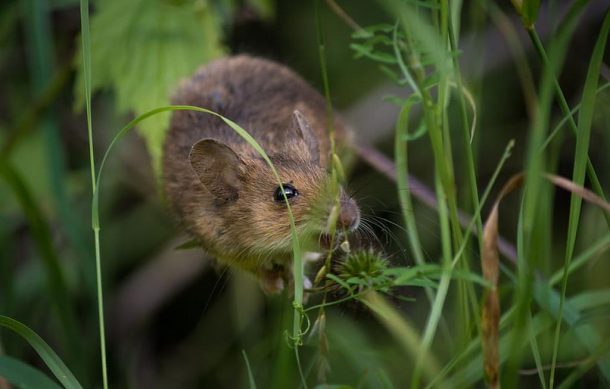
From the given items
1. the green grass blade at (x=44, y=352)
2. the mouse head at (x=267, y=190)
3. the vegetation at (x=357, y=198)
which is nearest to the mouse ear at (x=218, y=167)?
the mouse head at (x=267, y=190)

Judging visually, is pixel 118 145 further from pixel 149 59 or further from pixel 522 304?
pixel 522 304

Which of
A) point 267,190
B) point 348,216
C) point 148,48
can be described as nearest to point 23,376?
point 348,216

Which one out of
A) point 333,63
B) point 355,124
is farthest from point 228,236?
point 333,63

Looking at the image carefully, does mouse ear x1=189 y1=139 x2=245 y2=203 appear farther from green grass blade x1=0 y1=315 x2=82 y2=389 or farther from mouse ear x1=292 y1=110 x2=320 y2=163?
green grass blade x1=0 y1=315 x2=82 y2=389

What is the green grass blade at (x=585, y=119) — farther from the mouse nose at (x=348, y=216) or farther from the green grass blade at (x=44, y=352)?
the green grass blade at (x=44, y=352)

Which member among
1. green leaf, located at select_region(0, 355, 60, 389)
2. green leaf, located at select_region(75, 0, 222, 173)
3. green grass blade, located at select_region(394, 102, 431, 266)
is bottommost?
green leaf, located at select_region(0, 355, 60, 389)

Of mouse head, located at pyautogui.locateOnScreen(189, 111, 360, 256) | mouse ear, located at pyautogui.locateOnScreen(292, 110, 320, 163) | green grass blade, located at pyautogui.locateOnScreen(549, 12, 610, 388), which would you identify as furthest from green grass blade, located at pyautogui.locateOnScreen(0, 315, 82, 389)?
green grass blade, located at pyautogui.locateOnScreen(549, 12, 610, 388)

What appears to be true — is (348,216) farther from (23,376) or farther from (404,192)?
(23,376)
